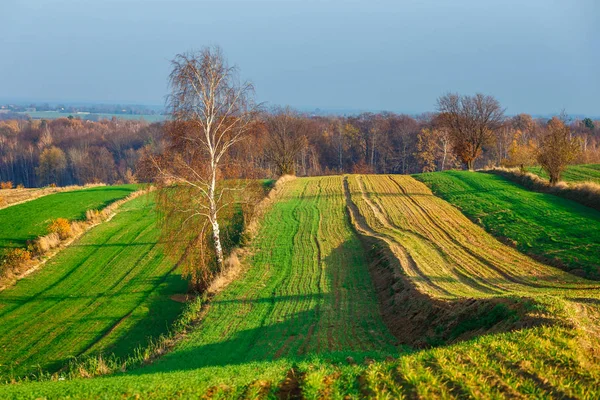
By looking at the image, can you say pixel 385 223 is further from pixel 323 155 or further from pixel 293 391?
pixel 323 155

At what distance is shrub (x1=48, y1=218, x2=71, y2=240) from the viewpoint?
32.5 metres

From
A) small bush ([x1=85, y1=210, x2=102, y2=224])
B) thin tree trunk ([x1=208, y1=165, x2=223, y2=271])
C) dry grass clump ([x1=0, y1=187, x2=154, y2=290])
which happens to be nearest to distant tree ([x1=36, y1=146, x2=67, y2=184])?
dry grass clump ([x1=0, y1=187, x2=154, y2=290])

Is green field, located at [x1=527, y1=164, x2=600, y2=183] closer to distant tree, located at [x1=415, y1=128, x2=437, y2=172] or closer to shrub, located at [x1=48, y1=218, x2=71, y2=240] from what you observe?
distant tree, located at [x1=415, y1=128, x2=437, y2=172]

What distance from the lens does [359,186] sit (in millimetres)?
43469

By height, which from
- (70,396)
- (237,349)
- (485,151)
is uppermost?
(485,151)

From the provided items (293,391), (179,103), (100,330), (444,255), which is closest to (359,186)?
(444,255)

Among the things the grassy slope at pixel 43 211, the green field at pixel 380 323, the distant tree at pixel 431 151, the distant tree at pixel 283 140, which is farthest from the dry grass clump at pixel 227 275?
the distant tree at pixel 431 151

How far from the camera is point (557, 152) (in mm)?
33906

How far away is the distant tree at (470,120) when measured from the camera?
178 feet

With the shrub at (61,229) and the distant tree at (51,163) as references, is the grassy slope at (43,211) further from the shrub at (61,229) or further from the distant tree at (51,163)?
the distant tree at (51,163)

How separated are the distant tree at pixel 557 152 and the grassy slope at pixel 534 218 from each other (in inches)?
105

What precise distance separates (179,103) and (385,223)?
50.8 feet

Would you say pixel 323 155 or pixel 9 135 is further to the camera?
pixel 9 135

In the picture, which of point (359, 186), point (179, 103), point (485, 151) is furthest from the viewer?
point (485, 151)
